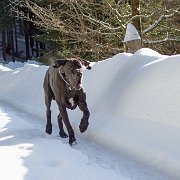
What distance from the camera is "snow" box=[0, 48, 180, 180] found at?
4484 mm

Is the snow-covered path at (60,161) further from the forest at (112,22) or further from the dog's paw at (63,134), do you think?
the forest at (112,22)

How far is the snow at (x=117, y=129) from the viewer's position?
4484mm

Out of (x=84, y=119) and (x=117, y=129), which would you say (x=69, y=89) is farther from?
(x=117, y=129)

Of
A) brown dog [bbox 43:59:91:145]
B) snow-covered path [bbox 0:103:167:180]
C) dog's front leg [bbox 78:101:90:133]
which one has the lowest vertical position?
snow-covered path [bbox 0:103:167:180]

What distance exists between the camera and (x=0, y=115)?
340 inches

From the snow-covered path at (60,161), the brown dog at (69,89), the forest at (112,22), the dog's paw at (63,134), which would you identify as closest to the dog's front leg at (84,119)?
the brown dog at (69,89)

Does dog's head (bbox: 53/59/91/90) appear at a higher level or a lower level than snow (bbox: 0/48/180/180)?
higher

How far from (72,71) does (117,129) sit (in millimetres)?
1059

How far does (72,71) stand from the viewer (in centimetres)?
554

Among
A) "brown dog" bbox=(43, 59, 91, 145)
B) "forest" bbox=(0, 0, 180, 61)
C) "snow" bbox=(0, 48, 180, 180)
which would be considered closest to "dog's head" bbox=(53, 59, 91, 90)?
"brown dog" bbox=(43, 59, 91, 145)

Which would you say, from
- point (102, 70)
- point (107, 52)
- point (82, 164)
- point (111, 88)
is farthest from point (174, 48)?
point (82, 164)

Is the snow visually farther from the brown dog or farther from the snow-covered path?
the brown dog

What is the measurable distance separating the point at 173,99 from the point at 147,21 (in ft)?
30.8

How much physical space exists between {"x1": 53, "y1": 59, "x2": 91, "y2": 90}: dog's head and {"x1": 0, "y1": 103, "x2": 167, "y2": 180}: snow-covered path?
84cm
